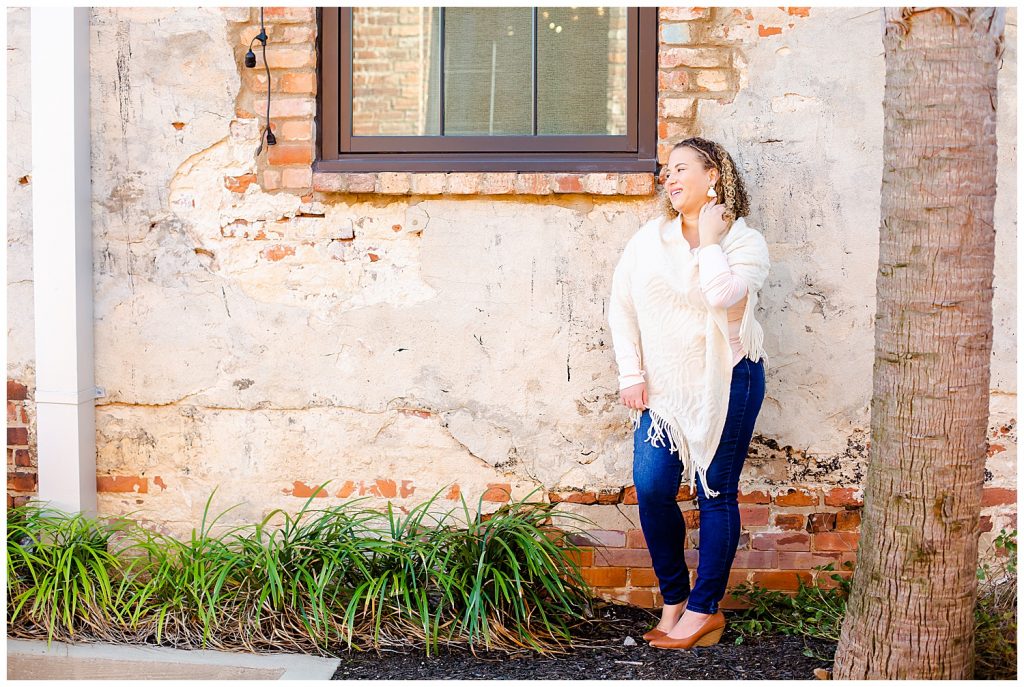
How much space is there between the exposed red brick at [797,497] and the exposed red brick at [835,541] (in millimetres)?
128

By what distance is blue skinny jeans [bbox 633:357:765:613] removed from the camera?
126 inches

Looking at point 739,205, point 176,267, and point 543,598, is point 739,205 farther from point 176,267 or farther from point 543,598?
point 176,267

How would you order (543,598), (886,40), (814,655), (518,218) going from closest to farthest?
1. (886,40)
2. (814,655)
3. (543,598)
4. (518,218)

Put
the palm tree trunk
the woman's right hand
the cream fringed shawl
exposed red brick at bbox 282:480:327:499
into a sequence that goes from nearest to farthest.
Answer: the palm tree trunk
the cream fringed shawl
the woman's right hand
exposed red brick at bbox 282:480:327:499

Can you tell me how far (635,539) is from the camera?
3727mm

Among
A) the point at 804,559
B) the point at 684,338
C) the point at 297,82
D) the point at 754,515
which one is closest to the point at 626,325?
the point at 684,338

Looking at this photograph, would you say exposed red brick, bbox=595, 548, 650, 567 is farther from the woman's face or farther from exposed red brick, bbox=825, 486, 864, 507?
the woman's face

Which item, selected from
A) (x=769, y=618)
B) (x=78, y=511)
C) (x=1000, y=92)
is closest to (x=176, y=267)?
(x=78, y=511)

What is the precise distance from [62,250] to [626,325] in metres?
2.13

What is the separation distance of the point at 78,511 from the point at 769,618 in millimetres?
2626

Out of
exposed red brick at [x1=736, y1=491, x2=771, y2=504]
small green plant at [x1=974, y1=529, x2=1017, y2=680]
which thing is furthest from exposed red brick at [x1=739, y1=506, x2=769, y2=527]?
small green plant at [x1=974, y1=529, x2=1017, y2=680]

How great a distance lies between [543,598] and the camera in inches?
136

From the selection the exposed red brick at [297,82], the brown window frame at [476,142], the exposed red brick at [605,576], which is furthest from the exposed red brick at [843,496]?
the exposed red brick at [297,82]

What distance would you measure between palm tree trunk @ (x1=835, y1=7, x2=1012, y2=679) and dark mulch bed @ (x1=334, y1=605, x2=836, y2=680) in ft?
1.88
